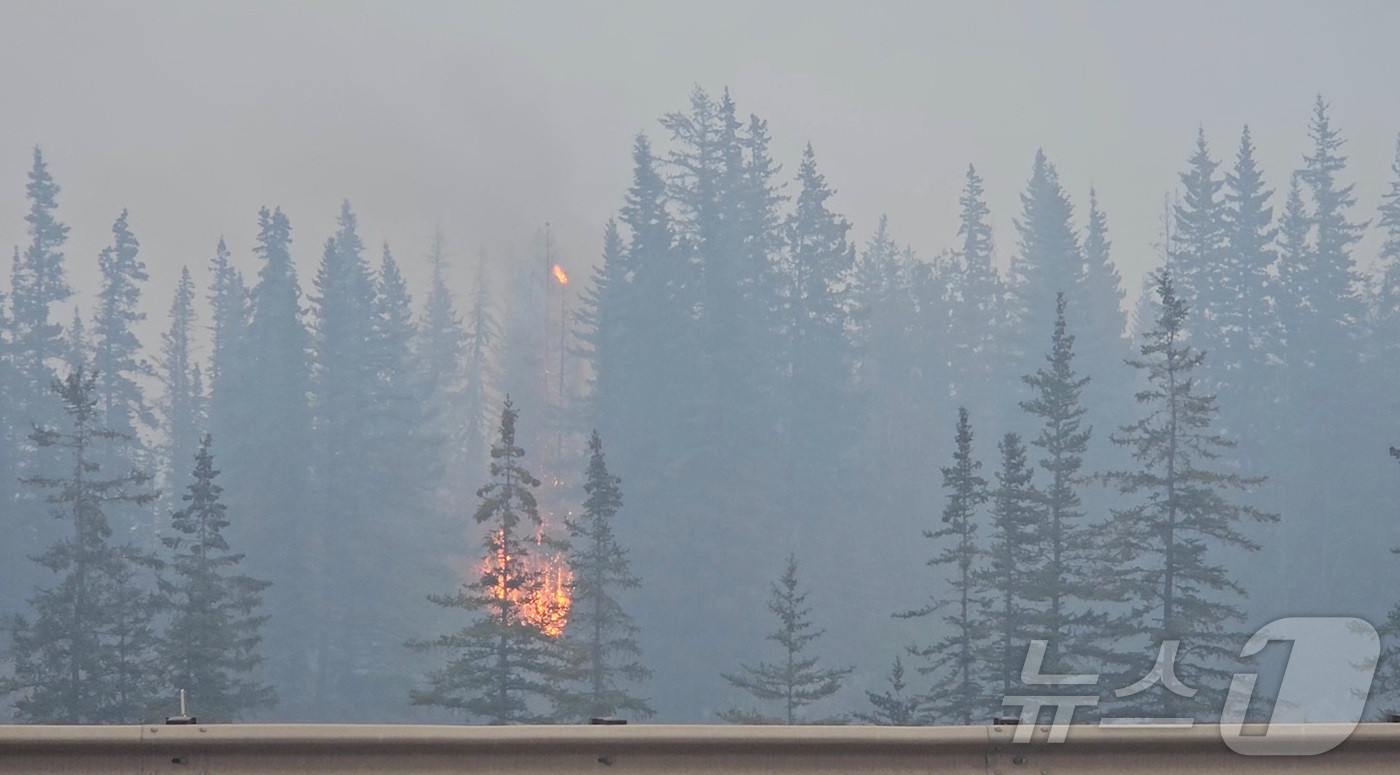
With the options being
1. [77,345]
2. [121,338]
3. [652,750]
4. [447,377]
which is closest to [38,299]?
[77,345]

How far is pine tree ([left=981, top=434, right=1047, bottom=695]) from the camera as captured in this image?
43.9m

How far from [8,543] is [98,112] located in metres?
54.9

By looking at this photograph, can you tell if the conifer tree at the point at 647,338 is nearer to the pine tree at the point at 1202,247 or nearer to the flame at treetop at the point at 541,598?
the flame at treetop at the point at 541,598

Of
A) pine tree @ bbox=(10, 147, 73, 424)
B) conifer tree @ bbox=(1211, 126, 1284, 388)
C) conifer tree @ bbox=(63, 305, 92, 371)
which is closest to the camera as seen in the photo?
pine tree @ bbox=(10, 147, 73, 424)

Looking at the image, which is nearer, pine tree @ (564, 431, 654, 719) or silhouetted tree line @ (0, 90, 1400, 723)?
pine tree @ (564, 431, 654, 719)

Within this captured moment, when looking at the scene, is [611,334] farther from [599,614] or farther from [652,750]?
[652,750]

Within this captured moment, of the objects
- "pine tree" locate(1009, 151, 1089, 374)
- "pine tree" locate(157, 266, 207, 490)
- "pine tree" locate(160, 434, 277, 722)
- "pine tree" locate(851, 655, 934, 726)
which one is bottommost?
"pine tree" locate(851, 655, 934, 726)

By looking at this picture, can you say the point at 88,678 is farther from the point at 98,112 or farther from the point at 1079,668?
the point at 98,112

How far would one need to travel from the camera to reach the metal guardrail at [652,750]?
491 centimetres

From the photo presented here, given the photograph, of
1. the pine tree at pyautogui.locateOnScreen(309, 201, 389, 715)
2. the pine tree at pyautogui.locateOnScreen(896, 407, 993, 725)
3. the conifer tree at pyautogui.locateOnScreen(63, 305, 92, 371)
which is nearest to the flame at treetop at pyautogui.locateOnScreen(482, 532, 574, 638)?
the pine tree at pyautogui.locateOnScreen(896, 407, 993, 725)

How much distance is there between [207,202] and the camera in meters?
92.4

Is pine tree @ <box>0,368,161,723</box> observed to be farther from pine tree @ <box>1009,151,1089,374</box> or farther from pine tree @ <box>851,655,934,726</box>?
pine tree @ <box>1009,151,1089,374</box>

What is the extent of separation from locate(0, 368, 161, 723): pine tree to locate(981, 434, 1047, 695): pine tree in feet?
94.7

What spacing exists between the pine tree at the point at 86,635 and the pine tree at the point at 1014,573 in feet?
94.7
